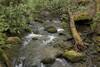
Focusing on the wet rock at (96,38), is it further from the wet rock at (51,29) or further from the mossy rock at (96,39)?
the wet rock at (51,29)

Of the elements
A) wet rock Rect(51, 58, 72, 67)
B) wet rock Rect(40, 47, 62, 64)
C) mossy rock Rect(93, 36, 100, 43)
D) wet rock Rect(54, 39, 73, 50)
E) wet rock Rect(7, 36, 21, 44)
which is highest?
wet rock Rect(7, 36, 21, 44)

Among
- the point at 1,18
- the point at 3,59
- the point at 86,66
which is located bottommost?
the point at 86,66

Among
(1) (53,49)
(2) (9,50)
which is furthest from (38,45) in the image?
(2) (9,50)


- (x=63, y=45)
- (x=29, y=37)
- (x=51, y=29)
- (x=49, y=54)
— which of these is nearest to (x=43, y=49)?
(x=49, y=54)

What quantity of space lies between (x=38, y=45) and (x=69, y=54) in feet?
7.36

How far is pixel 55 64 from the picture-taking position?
9.51 m

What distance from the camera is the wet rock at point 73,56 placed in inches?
383

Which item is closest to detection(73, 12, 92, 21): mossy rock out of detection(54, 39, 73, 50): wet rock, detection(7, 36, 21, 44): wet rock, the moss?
the moss

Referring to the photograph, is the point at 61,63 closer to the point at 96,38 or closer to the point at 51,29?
the point at 96,38

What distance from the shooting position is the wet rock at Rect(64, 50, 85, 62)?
9.73 meters

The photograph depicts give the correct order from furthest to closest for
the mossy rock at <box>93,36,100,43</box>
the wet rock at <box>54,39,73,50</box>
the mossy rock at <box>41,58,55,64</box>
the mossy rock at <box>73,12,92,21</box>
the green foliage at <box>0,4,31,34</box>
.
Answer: the mossy rock at <box>73,12,92,21</box> → the green foliage at <box>0,4,31,34</box> → the mossy rock at <box>93,36,100,43</box> → the wet rock at <box>54,39,73,50</box> → the mossy rock at <box>41,58,55,64</box>

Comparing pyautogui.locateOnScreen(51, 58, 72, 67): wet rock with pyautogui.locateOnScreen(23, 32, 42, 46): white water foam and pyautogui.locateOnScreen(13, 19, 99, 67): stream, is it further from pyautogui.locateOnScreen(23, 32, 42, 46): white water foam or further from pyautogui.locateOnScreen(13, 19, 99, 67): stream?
pyautogui.locateOnScreen(23, 32, 42, 46): white water foam

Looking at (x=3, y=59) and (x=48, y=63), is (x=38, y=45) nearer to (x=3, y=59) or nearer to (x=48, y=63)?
(x=48, y=63)

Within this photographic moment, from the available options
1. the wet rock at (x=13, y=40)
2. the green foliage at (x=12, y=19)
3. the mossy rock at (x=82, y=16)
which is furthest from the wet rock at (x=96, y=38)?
the green foliage at (x=12, y=19)
